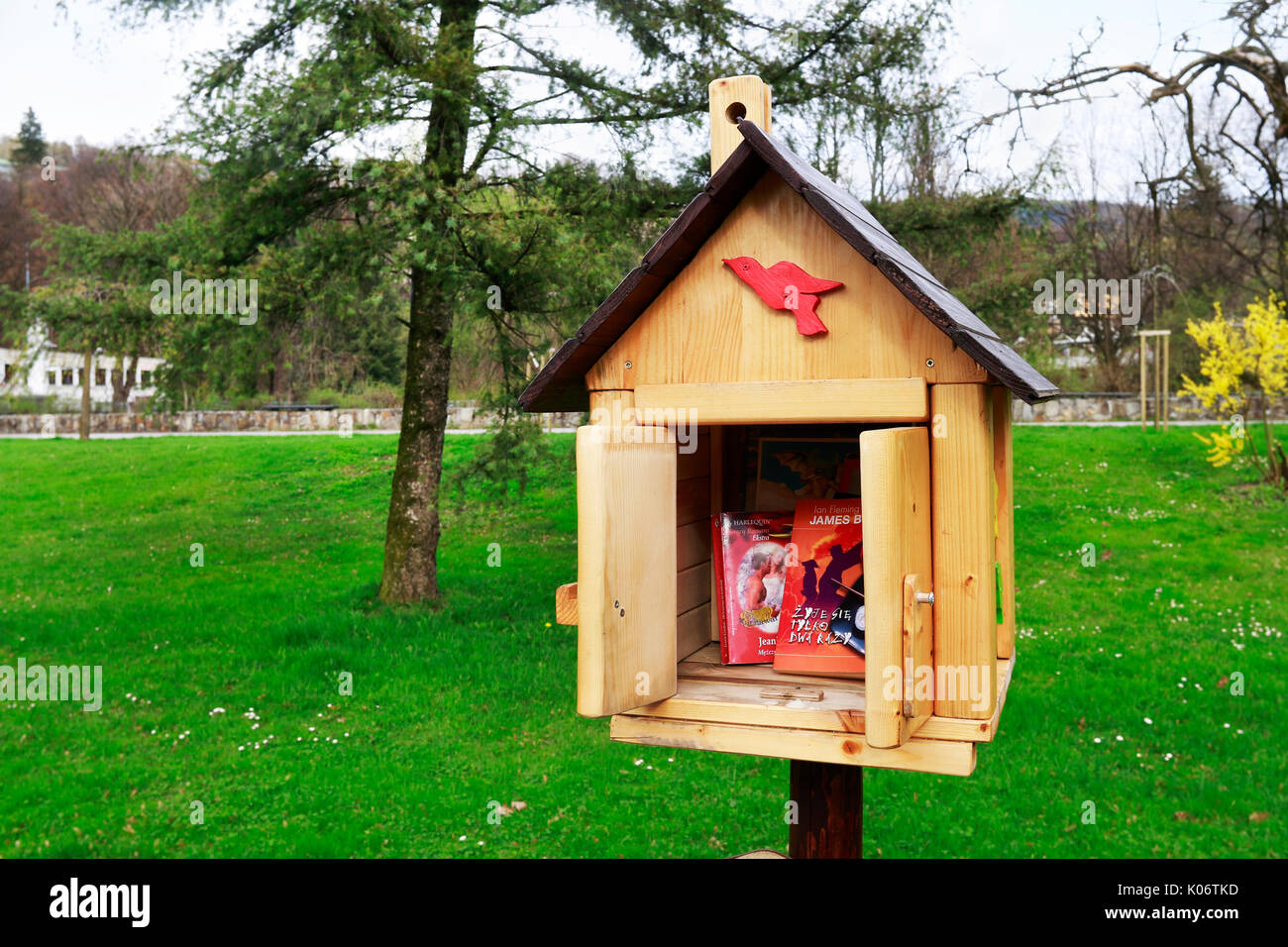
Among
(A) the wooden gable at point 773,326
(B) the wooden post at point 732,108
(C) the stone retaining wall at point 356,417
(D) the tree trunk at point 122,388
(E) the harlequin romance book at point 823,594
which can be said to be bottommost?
(E) the harlequin romance book at point 823,594

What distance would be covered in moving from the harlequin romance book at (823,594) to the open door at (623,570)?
1.53ft

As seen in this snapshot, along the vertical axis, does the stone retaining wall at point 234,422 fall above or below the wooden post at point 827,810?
above

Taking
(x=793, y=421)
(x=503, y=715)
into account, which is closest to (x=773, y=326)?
(x=793, y=421)

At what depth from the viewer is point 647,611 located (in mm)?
2379

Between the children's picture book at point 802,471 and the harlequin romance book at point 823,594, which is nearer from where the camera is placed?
the harlequin romance book at point 823,594

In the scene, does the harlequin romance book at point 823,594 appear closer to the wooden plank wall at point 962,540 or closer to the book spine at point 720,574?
the book spine at point 720,574

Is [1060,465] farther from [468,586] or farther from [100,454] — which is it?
[100,454]

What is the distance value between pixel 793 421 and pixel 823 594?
0.65 m

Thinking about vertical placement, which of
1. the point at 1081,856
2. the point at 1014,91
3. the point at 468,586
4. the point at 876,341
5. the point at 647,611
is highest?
the point at 1014,91

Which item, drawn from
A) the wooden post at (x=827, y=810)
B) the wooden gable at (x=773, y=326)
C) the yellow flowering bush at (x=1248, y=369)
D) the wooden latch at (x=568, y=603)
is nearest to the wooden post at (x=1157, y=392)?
the yellow flowering bush at (x=1248, y=369)

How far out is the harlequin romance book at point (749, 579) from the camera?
2859mm

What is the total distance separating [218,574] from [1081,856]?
8.68 m

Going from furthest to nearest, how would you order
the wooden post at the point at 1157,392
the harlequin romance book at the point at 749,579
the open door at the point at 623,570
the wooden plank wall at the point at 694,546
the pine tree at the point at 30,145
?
1. the pine tree at the point at 30,145
2. the wooden post at the point at 1157,392
3. the wooden plank wall at the point at 694,546
4. the harlequin romance book at the point at 749,579
5. the open door at the point at 623,570

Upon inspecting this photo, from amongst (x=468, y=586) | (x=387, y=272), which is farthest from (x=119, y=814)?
(x=468, y=586)
